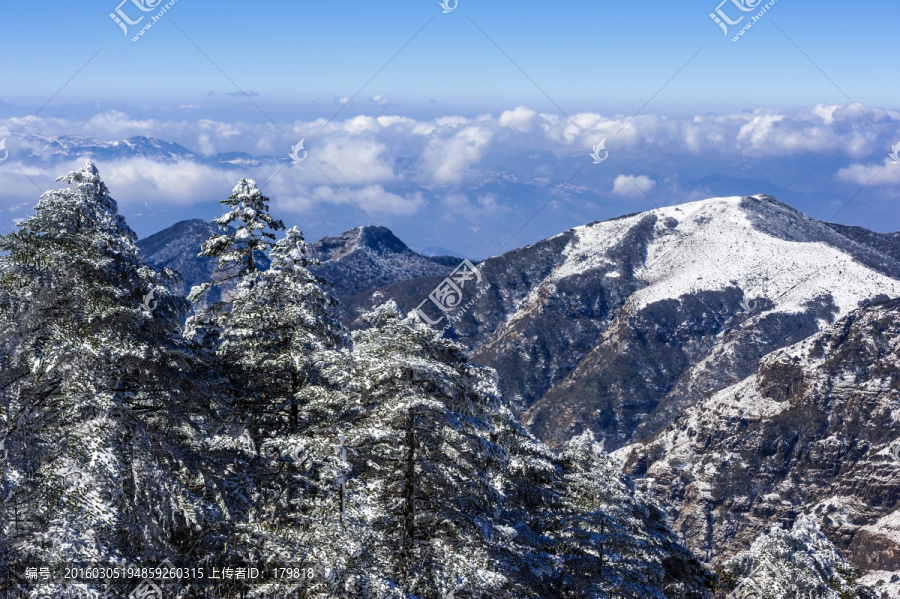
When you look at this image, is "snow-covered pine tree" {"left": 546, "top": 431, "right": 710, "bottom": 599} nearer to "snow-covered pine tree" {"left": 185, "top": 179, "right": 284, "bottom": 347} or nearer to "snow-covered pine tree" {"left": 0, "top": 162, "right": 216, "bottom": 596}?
"snow-covered pine tree" {"left": 0, "top": 162, "right": 216, "bottom": 596}

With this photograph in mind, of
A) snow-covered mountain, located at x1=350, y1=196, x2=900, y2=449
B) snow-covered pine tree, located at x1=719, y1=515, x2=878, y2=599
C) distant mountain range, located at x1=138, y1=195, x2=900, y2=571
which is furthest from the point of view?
snow-covered mountain, located at x1=350, y1=196, x2=900, y2=449

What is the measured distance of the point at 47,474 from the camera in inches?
396

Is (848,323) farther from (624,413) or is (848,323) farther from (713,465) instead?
(624,413)

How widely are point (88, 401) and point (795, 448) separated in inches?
4516

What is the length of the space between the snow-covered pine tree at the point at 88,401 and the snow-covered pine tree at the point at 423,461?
3832 mm

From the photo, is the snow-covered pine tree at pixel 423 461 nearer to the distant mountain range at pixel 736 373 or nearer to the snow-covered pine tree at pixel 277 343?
the snow-covered pine tree at pixel 277 343

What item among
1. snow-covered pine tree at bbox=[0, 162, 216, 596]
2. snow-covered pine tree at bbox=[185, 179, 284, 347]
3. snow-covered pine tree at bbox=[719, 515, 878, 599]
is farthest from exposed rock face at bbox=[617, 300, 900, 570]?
snow-covered pine tree at bbox=[0, 162, 216, 596]

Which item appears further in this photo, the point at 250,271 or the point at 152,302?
the point at 250,271

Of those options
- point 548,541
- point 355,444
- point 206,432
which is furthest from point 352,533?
point 548,541

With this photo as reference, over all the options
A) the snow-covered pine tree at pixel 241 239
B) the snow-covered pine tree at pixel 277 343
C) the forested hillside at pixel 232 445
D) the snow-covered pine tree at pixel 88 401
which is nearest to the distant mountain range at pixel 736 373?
the snow-covered pine tree at pixel 241 239

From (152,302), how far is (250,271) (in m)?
7.65

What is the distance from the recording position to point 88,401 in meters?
10.3

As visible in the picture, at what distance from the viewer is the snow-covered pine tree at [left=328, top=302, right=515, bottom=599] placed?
11.6 m

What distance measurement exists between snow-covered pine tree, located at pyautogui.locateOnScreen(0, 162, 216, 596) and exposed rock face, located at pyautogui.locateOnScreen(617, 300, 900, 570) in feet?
312
